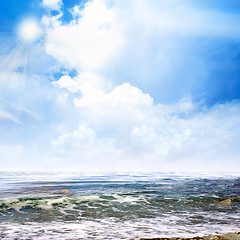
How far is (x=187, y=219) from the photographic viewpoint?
828 centimetres

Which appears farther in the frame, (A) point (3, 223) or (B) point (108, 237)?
(A) point (3, 223)

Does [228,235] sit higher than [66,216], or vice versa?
[228,235]

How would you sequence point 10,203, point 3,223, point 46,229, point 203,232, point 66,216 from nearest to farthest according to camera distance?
point 203,232, point 46,229, point 3,223, point 66,216, point 10,203

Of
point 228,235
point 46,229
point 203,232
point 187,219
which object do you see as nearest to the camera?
point 228,235

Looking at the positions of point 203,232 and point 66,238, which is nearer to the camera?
point 66,238

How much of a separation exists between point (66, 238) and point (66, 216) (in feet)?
11.6

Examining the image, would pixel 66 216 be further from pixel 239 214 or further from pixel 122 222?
pixel 239 214

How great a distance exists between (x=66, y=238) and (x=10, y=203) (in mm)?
8125

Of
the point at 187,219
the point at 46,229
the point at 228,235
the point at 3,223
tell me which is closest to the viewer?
the point at 228,235

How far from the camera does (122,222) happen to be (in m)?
7.79

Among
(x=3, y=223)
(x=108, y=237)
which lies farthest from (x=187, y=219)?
(x=3, y=223)

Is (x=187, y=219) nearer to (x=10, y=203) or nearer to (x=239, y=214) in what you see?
(x=239, y=214)

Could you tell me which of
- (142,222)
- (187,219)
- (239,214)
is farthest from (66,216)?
(239,214)

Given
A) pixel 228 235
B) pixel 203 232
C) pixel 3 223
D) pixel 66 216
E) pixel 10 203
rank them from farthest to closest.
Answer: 1. pixel 10 203
2. pixel 66 216
3. pixel 3 223
4. pixel 203 232
5. pixel 228 235
